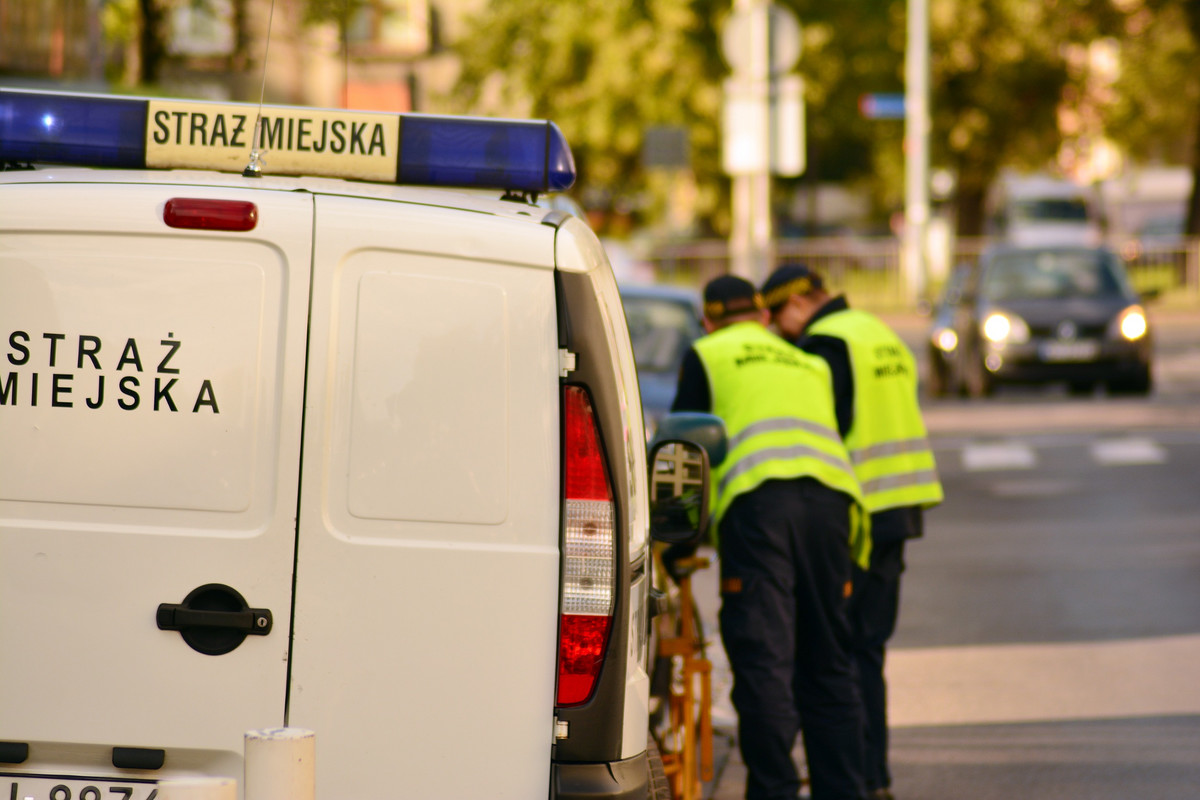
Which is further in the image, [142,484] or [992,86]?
[992,86]

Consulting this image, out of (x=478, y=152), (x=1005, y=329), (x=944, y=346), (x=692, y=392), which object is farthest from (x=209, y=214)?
(x=944, y=346)

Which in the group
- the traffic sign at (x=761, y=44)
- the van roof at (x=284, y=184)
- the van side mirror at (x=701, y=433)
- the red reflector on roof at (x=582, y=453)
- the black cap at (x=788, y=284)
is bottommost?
the red reflector on roof at (x=582, y=453)

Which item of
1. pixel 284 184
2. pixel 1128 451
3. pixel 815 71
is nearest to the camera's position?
pixel 284 184

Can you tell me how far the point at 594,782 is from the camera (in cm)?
380

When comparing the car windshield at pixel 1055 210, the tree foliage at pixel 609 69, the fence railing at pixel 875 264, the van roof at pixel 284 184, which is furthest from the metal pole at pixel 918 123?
the van roof at pixel 284 184

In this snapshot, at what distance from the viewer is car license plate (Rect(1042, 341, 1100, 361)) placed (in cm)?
1844

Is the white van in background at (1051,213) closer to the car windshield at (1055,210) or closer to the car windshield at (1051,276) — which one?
the car windshield at (1055,210)

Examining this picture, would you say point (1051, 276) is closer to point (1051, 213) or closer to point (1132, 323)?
point (1132, 323)

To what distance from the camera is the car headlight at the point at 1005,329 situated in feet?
60.6

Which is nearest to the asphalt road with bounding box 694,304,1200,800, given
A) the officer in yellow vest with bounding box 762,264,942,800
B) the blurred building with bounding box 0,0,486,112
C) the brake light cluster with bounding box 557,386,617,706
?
the officer in yellow vest with bounding box 762,264,942,800

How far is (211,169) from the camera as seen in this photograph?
421 centimetres

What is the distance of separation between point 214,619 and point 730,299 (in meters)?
2.62

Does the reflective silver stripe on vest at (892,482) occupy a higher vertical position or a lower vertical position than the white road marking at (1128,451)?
lower

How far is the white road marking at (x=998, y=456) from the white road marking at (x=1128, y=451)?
0.55 metres
